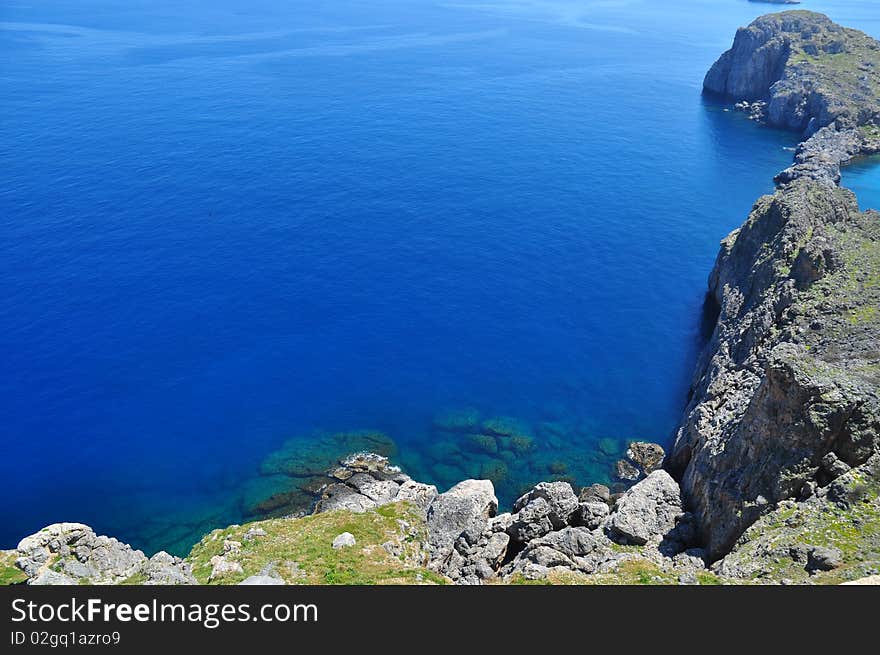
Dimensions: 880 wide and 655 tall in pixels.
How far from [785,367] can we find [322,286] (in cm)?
7514

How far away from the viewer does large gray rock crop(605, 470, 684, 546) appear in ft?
173

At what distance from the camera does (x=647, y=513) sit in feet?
180

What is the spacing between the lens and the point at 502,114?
612 feet

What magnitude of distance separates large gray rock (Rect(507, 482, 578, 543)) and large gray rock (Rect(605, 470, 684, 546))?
3.80 m

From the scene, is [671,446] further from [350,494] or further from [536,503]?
[350,494]

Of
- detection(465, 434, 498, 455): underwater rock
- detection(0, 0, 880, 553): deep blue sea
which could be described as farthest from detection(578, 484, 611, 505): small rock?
detection(465, 434, 498, 455): underwater rock

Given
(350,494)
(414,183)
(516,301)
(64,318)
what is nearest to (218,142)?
(414,183)

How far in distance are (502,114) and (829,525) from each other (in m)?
162

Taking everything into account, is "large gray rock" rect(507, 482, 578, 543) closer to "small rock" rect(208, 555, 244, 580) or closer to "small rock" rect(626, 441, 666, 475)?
"small rock" rect(626, 441, 666, 475)

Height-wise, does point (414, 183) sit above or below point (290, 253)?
above

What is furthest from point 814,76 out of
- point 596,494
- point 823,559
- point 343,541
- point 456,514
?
point 343,541

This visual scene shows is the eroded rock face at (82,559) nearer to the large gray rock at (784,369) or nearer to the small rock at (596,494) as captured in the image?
the small rock at (596,494)

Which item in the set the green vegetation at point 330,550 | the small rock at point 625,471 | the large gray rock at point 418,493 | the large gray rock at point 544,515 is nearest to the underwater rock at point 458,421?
the large gray rock at point 418,493

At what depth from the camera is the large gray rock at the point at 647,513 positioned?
52.8m
